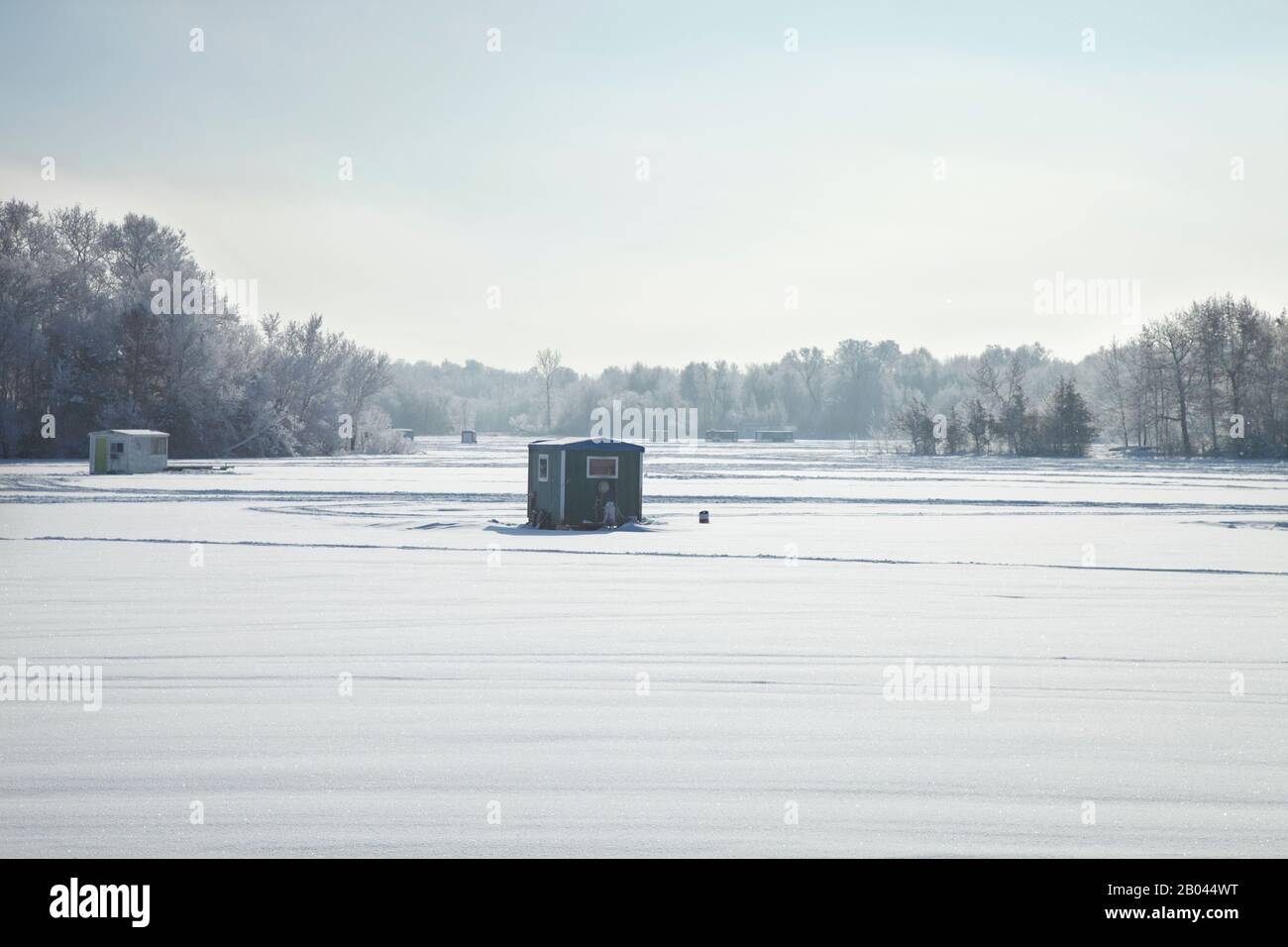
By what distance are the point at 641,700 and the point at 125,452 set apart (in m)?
56.2

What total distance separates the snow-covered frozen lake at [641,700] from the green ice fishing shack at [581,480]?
3.85m

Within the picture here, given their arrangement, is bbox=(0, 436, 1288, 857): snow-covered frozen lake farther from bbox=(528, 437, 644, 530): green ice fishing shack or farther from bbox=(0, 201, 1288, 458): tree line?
bbox=(0, 201, 1288, 458): tree line

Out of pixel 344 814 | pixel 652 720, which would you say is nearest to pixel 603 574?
pixel 652 720

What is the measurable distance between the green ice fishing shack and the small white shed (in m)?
37.4

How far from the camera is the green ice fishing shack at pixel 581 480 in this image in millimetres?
28922

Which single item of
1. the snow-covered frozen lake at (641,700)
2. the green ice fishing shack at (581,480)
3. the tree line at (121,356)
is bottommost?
the snow-covered frozen lake at (641,700)

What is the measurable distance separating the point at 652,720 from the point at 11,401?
83.6 metres

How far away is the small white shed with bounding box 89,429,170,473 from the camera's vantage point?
58594 millimetres

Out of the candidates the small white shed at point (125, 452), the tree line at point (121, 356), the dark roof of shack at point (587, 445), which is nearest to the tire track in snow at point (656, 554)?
the dark roof of shack at point (587, 445)

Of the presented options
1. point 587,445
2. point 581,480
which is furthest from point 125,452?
point 587,445

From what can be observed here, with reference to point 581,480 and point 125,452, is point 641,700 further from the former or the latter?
point 125,452

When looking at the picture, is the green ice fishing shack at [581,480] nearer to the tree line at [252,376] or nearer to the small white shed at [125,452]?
the small white shed at [125,452]

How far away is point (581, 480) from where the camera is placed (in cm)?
2922
